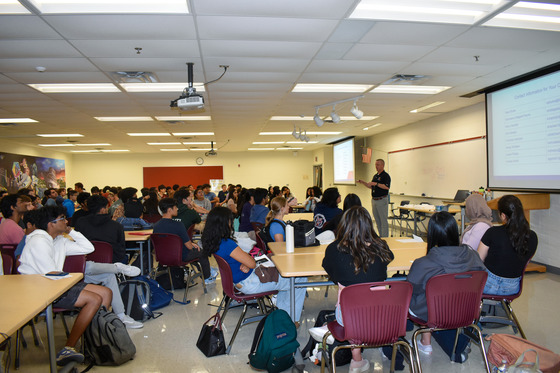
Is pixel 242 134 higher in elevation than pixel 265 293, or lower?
higher

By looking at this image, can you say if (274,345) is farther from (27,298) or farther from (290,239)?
(27,298)

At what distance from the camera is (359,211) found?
2.46 meters

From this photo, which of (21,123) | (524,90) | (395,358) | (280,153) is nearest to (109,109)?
(21,123)

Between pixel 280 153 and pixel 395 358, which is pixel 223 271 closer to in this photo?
pixel 395 358

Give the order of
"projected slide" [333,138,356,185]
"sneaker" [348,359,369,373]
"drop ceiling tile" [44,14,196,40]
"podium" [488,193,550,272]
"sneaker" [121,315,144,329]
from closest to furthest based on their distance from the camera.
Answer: "sneaker" [348,359,369,373] → "drop ceiling tile" [44,14,196,40] → "sneaker" [121,315,144,329] → "podium" [488,193,550,272] → "projected slide" [333,138,356,185]

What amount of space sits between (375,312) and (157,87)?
467cm

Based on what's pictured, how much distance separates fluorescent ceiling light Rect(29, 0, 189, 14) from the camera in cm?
296

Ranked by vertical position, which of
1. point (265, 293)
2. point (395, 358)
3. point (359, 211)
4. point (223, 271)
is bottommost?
point (395, 358)

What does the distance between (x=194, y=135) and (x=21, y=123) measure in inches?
165

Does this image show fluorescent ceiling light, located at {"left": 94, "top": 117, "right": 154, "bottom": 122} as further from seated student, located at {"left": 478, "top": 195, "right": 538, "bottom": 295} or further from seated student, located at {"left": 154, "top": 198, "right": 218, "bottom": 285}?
seated student, located at {"left": 478, "top": 195, "right": 538, "bottom": 295}

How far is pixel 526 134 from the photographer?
5156 mm

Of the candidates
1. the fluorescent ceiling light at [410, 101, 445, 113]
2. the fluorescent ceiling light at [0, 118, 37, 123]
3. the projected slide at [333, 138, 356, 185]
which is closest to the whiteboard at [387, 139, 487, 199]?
the fluorescent ceiling light at [410, 101, 445, 113]

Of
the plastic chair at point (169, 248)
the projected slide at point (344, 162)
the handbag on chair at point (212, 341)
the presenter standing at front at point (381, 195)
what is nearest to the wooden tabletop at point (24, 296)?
the handbag on chair at point (212, 341)

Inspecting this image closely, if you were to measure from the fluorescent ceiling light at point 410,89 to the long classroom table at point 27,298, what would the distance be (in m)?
4.98
